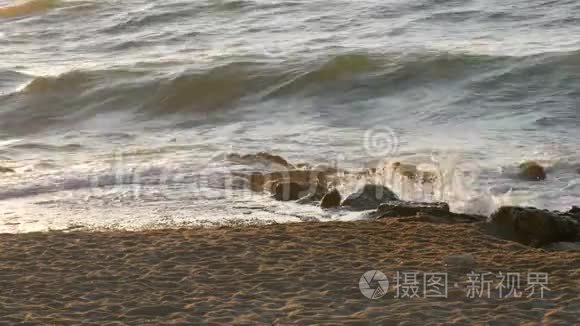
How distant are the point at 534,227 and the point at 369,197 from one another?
189 cm

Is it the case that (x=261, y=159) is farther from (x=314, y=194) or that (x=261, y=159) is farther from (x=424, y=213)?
(x=424, y=213)

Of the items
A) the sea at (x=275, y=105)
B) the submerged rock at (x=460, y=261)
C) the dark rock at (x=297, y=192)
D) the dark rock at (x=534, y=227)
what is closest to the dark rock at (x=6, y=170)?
the sea at (x=275, y=105)

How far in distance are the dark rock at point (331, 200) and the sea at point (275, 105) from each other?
0.43ft

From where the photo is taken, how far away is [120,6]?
24500 millimetres

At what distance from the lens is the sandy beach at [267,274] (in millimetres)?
5566

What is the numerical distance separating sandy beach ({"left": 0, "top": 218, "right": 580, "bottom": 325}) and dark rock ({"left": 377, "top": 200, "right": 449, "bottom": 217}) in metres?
0.25

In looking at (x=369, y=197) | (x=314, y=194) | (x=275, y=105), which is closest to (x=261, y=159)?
(x=314, y=194)

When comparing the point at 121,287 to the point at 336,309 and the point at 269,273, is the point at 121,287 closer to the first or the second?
the point at 269,273

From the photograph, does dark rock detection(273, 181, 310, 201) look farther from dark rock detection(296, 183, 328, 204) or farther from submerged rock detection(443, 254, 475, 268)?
submerged rock detection(443, 254, 475, 268)

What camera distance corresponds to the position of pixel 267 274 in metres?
6.32

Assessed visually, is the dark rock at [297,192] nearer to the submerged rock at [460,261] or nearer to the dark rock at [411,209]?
the dark rock at [411,209]

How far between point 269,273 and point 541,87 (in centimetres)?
845

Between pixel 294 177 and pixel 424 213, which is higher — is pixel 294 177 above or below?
above

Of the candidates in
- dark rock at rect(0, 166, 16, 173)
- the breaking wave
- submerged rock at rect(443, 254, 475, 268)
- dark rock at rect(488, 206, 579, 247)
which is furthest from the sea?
submerged rock at rect(443, 254, 475, 268)
